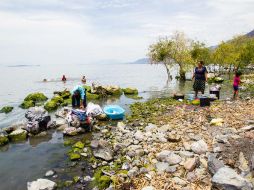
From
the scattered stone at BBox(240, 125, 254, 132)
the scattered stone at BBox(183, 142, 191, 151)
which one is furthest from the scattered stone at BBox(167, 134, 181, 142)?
the scattered stone at BBox(240, 125, 254, 132)

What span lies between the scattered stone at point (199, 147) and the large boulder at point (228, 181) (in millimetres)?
2441

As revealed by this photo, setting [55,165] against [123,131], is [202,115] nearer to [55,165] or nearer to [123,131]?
[123,131]

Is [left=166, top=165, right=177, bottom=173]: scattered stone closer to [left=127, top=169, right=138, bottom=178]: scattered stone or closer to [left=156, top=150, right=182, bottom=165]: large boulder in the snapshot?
[left=156, top=150, right=182, bottom=165]: large boulder

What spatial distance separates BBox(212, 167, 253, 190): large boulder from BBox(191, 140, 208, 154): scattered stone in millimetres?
2441

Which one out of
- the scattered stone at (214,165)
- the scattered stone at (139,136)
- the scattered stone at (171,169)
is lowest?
the scattered stone at (171,169)

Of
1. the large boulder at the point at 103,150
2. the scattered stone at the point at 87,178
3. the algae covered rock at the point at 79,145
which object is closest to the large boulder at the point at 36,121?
the algae covered rock at the point at 79,145

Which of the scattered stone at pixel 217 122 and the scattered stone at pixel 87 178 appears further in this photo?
the scattered stone at pixel 217 122

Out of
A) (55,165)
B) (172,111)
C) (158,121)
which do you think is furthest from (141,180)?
(172,111)

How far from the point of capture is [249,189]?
23.6 ft

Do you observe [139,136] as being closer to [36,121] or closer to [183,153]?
[183,153]

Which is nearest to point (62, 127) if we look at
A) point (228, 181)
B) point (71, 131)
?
point (71, 131)

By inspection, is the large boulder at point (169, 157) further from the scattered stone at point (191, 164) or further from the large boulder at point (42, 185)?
the large boulder at point (42, 185)

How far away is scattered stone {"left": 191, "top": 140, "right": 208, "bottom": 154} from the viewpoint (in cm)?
1041

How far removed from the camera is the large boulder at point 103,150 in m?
11.5
